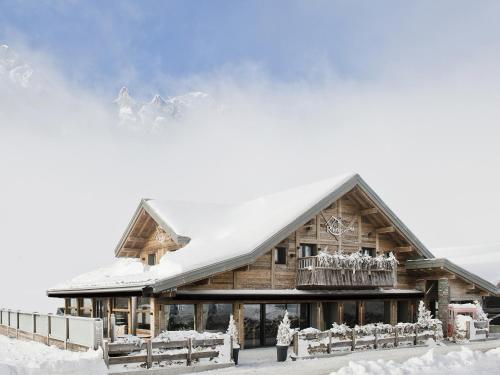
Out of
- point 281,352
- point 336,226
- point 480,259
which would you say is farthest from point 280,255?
point 480,259

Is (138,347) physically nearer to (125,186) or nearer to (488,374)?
(488,374)

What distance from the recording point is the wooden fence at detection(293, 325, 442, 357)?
23.0 m

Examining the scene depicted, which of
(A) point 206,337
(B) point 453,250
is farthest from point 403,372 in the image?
(B) point 453,250

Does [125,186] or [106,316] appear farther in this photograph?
[125,186]

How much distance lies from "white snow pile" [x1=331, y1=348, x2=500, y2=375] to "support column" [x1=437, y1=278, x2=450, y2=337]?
9.76 meters

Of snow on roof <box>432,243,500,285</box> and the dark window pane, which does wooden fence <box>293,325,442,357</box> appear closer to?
the dark window pane

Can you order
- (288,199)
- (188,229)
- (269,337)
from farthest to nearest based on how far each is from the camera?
(288,199)
(188,229)
(269,337)

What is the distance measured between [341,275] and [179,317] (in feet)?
23.8

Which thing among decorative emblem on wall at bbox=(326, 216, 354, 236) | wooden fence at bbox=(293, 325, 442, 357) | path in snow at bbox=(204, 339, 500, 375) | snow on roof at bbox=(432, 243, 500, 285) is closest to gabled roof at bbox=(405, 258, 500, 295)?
wooden fence at bbox=(293, 325, 442, 357)

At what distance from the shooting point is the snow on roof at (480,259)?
141 feet

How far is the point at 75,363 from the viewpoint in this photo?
690 inches

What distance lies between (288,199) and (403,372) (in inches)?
563

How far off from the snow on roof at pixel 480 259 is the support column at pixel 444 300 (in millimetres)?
11317

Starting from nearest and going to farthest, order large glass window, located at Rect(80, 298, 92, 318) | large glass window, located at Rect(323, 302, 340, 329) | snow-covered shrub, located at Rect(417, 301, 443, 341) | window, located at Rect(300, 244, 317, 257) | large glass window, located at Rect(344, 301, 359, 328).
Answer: window, located at Rect(300, 244, 317, 257) < snow-covered shrub, located at Rect(417, 301, 443, 341) < large glass window, located at Rect(323, 302, 340, 329) < large glass window, located at Rect(344, 301, 359, 328) < large glass window, located at Rect(80, 298, 92, 318)
